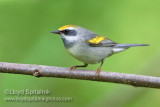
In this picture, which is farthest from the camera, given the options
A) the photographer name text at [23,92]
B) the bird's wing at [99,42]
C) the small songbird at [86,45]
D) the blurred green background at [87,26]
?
the bird's wing at [99,42]

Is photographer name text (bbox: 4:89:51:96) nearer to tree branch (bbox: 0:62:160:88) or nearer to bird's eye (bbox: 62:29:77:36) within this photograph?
tree branch (bbox: 0:62:160:88)

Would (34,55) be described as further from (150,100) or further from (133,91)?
(150,100)

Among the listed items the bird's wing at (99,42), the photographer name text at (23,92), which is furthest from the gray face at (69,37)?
the photographer name text at (23,92)

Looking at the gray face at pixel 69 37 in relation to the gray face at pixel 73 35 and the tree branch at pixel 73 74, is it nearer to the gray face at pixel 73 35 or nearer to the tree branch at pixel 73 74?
the gray face at pixel 73 35

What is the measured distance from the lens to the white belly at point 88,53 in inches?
208

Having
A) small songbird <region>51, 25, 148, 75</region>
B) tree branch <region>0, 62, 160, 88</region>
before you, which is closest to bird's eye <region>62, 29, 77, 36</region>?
small songbird <region>51, 25, 148, 75</region>

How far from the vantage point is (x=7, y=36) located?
620 centimetres

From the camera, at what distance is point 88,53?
17.7ft

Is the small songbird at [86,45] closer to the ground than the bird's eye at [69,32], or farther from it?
closer to the ground

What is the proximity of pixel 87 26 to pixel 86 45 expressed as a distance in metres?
1.16

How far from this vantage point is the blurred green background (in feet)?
18.2

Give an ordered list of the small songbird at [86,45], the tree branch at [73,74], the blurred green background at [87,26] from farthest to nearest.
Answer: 1. the blurred green background at [87,26]
2. the small songbird at [86,45]
3. the tree branch at [73,74]

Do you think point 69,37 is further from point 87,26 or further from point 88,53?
point 87,26

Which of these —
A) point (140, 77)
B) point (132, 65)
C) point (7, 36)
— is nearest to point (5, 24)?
point (7, 36)
